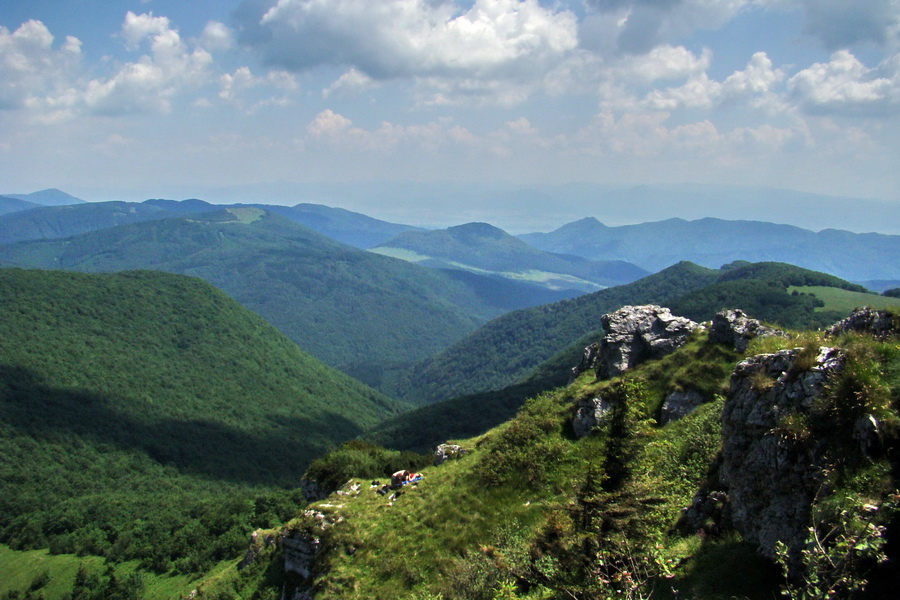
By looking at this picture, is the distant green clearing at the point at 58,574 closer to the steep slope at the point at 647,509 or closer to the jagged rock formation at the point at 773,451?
the steep slope at the point at 647,509

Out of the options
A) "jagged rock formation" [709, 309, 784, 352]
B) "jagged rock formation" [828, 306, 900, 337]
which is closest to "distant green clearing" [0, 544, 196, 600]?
"jagged rock formation" [709, 309, 784, 352]

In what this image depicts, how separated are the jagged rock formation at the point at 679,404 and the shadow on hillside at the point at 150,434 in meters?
152

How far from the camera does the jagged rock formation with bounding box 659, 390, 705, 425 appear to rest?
111 ft

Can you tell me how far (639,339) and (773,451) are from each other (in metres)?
34.7

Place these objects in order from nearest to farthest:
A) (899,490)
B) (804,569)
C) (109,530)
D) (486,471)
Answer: (899,490) < (804,569) < (486,471) < (109,530)

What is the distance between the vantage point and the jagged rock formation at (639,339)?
45.4 meters

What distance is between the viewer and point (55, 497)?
131500 millimetres

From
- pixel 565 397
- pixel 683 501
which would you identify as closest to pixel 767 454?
pixel 683 501

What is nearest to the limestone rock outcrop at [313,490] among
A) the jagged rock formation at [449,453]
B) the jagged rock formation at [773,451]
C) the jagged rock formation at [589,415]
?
the jagged rock formation at [449,453]

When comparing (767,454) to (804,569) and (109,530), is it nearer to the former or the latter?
(804,569)

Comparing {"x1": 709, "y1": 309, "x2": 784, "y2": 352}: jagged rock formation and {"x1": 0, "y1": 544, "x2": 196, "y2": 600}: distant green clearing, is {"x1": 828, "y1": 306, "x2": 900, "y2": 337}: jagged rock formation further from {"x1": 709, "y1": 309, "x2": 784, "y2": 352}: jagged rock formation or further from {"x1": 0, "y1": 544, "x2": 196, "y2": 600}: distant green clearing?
{"x1": 0, "y1": 544, "x2": 196, "y2": 600}: distant green clearing

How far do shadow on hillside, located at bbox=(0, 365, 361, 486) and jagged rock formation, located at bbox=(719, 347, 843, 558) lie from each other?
6568 inches

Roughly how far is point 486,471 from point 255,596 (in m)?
22.5

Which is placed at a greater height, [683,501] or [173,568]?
[683,501]
